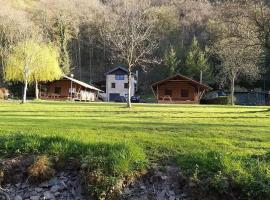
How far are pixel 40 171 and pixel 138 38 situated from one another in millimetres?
31344

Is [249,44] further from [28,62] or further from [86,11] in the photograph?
[86,11]

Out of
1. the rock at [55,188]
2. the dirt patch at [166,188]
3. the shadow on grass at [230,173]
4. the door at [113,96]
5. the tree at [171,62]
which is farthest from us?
the door at [113,96]

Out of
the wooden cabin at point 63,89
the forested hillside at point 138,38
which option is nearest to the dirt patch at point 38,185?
the forested hillside at point 138,38

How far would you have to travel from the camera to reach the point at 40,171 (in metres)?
10.5

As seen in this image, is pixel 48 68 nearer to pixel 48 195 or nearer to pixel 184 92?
pixel 184 92

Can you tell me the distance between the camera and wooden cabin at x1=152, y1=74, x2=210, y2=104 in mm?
73000

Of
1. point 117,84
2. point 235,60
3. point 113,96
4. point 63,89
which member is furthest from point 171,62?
point 235,60

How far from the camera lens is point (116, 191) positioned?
389 inches

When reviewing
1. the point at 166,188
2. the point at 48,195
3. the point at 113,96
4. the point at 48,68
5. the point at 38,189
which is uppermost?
the point at 48,68

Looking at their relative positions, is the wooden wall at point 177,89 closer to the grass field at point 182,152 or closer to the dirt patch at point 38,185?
the grass field at point 182,152

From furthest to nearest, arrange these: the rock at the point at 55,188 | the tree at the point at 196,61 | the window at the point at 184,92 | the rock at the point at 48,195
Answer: the tree at the point at 196,61, the window at the point at 184,92, the rock at the point at 55,188, the rock at the point at 48,195

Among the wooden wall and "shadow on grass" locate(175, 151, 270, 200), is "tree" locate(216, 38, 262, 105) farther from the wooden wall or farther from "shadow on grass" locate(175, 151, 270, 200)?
"shadow on grass" locate(175, 151, 270, 200)

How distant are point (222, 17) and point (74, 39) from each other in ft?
261

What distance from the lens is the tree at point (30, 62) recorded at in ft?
163
